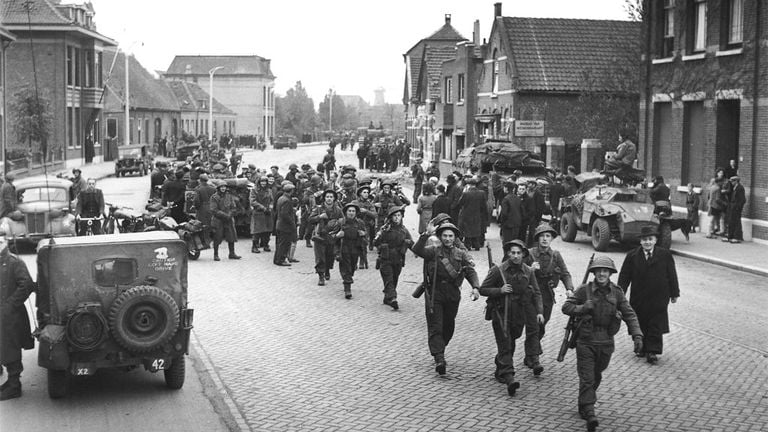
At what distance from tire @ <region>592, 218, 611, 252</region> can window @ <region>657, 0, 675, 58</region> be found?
8530 millimetres

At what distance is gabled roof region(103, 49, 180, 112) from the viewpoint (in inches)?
2697

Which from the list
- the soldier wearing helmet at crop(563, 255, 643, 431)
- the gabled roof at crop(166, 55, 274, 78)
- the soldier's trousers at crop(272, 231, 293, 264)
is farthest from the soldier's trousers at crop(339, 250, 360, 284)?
the gabled roof at crop(166, 55, 274, 78)

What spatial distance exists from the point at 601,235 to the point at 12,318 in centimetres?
1505

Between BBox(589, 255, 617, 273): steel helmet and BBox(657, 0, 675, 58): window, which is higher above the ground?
BBox(657, 0, 675, 58): window

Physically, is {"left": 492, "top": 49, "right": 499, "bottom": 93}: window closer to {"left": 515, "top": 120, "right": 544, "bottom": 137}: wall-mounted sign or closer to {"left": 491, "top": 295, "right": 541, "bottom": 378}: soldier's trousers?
{"left": 515, "top": 120, "right": 544, "bottom": 137}: wall-mounted sign

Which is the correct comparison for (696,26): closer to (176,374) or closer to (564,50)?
(564,50)

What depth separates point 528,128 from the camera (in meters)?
40.3

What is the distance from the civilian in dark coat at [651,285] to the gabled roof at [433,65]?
49.1 metres

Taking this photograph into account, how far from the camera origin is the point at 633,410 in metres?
9.69

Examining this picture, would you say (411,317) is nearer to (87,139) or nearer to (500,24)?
(500,24)

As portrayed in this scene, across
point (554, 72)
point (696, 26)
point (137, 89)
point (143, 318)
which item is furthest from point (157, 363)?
point (137, 89)

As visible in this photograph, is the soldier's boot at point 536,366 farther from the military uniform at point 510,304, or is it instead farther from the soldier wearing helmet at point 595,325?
the soldier wearing helmet at point 595,325

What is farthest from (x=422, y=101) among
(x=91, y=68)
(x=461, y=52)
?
(x=91, y=68)

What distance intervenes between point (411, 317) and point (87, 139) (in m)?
48.2
